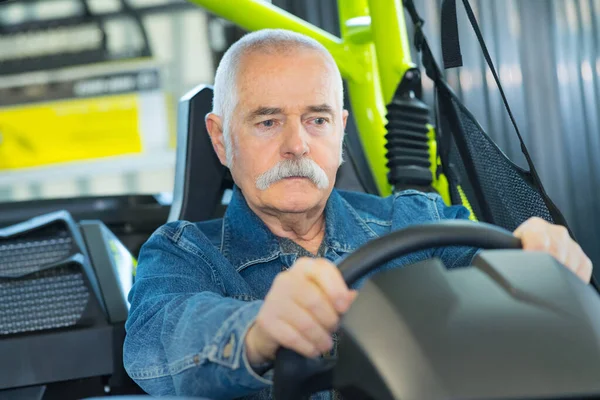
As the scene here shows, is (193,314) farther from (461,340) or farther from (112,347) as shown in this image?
(112,347)

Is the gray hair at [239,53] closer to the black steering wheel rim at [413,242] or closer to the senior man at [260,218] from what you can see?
the senior man at [260,218]

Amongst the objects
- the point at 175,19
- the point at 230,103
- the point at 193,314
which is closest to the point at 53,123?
the point at 175,19

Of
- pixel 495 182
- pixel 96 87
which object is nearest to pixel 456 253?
pixel 495 182

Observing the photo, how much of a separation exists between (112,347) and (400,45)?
2.74 feet

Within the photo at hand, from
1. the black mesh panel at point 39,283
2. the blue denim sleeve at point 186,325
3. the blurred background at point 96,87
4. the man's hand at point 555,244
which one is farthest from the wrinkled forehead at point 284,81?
the blurred background at point 96,87

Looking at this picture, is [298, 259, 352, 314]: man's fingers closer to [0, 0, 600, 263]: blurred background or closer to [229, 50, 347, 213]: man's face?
[229, 50, 347, 213]: man's face

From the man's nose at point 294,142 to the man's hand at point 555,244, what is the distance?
0.42 m

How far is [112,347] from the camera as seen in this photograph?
1.65 metres

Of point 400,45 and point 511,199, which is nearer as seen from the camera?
point 511,199

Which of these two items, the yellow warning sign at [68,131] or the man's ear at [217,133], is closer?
the man's ear at [217,133]

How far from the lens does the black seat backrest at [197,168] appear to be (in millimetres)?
1613

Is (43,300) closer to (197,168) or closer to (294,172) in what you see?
(197,168)

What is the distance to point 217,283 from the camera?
118 centimetres

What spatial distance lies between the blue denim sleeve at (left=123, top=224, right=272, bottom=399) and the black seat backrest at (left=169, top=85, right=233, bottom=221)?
1.27 ft
